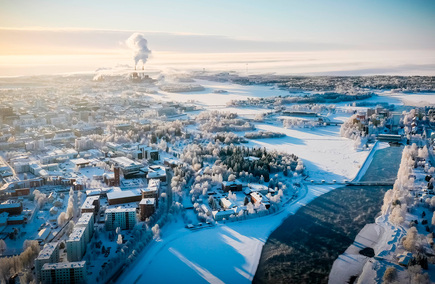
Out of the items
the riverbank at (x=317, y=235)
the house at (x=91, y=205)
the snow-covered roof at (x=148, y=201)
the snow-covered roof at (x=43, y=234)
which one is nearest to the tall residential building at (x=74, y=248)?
the snow-covered roof at (x=43, y=234)

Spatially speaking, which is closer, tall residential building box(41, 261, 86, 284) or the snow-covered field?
tall residential building box(41, 261, 86, 284)

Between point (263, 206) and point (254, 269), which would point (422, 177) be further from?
point (254, 269)

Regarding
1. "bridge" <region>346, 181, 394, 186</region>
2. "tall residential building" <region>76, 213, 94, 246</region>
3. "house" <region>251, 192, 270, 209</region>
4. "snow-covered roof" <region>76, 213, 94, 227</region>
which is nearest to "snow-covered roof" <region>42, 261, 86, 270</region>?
"tall residential building" <region>76, 213, 94, 246</region>

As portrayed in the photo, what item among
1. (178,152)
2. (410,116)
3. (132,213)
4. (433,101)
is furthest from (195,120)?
(433,101)

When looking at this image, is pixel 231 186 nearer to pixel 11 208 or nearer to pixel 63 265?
pixel 63 265

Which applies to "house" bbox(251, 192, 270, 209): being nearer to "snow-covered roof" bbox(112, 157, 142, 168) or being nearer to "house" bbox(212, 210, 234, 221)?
"house" bbox(212, 210, 234, 221)

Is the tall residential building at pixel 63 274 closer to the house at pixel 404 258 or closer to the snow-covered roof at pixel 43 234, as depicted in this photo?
the snow-covered roof at pixel 43 234
